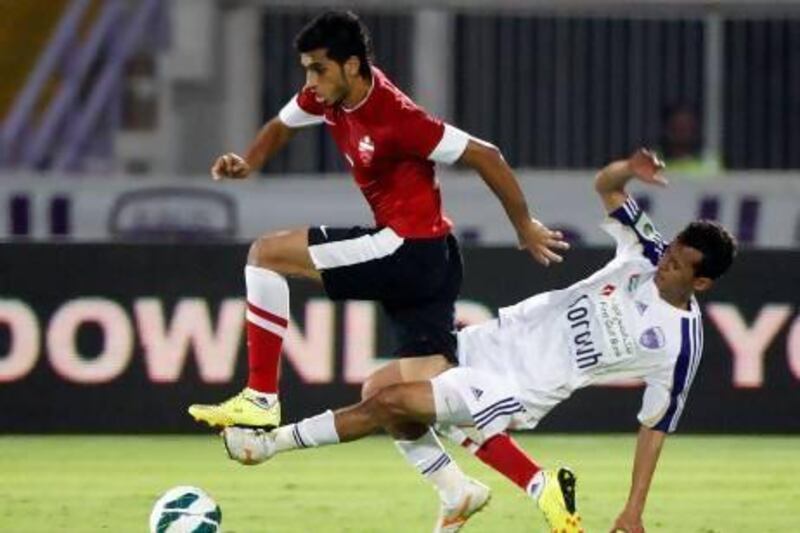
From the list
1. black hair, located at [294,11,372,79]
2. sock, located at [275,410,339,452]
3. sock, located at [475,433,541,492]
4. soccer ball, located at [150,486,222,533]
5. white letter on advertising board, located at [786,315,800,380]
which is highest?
black hair, located at [294,11,372,79]

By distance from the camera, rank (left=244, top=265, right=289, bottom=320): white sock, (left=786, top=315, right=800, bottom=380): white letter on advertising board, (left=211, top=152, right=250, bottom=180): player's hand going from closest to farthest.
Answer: (left=244, top=265, right=289, bottom=320): white sock, (left=211, top=152, right=250, bottom=180): player's hand, (left=786, top=315, right=800, bottom=380): white letter on advertising board

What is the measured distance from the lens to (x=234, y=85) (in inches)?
723

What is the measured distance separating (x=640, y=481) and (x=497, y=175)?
119 centimetres

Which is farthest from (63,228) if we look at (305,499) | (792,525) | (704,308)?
(792,525)

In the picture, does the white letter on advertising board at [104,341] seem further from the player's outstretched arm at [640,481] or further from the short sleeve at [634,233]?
the player's outstretched arm at [640,481]

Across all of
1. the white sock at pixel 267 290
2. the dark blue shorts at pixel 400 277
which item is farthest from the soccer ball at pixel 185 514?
the dark blue shorts at pixel 400 277

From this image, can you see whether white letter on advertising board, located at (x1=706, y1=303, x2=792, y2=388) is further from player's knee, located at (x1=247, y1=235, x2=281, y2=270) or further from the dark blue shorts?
player's knee, located at (x1=247, y1=235, x2=281, y2=270)

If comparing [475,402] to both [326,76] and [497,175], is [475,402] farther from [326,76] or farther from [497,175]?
[326,76]

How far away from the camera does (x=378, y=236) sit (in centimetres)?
960

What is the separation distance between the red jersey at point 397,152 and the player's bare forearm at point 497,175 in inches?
2.3

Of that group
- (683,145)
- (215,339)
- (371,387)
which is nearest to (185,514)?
(371,387)

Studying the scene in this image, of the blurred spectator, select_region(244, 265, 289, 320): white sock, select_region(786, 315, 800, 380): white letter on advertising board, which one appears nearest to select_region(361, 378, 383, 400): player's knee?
select_region(244, 265, 289, 320): white sock

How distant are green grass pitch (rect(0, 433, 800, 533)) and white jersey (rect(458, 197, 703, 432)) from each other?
87cm

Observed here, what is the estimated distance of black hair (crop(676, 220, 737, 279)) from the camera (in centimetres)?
941
